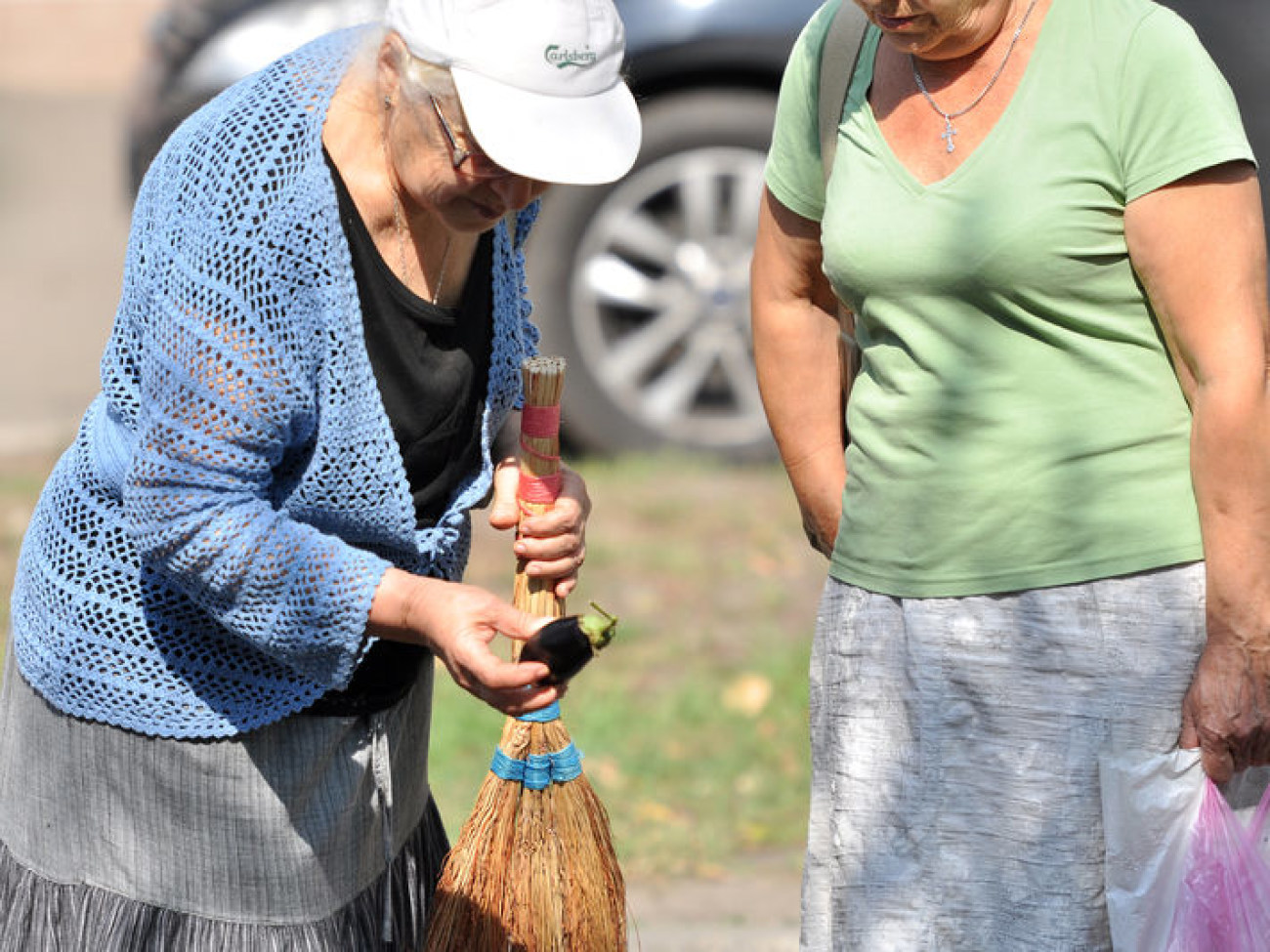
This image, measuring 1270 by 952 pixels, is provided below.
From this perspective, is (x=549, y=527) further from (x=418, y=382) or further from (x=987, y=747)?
(x=987, y=747)

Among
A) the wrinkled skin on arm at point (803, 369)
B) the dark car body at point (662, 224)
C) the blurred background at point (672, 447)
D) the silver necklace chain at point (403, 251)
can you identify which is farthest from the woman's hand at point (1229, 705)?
the dark car body at point (662, 224)

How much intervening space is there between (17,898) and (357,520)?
73 centimetres

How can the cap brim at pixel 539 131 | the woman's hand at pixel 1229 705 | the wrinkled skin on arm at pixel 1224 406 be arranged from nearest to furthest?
the cap brim at pixel 539 131 < the wrinkled skin on arm at pixel 1224 406 < the woman's hand at pixel 1229 705

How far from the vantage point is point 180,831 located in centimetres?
A: 253

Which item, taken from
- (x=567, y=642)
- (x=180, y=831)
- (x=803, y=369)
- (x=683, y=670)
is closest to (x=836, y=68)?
(x=803, y=369)

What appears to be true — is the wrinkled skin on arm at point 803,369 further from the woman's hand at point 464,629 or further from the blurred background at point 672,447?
the blurred background at point 672,447

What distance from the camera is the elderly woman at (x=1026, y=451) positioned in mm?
2410

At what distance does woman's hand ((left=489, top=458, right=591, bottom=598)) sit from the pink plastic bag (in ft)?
2.99

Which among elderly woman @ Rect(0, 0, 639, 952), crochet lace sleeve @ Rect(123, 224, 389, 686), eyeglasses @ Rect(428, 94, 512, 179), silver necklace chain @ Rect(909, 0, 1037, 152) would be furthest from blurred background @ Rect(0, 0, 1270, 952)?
eyeglasses @ Rect(428, 94, 512, 179)

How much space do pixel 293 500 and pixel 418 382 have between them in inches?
8.7

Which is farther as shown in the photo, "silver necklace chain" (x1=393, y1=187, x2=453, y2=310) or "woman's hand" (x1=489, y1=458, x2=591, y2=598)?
"woman's hand" (x1=489, y1=458, x2=591, y2=598)

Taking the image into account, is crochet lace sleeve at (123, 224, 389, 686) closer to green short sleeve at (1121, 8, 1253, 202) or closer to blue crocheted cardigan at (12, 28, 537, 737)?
blue crocheted cardigan at (12, 28, 537, 737)

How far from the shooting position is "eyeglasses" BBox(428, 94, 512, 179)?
221 centimetres

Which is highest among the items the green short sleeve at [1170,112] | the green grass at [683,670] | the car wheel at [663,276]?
the green short sleeve at [1170,112]
